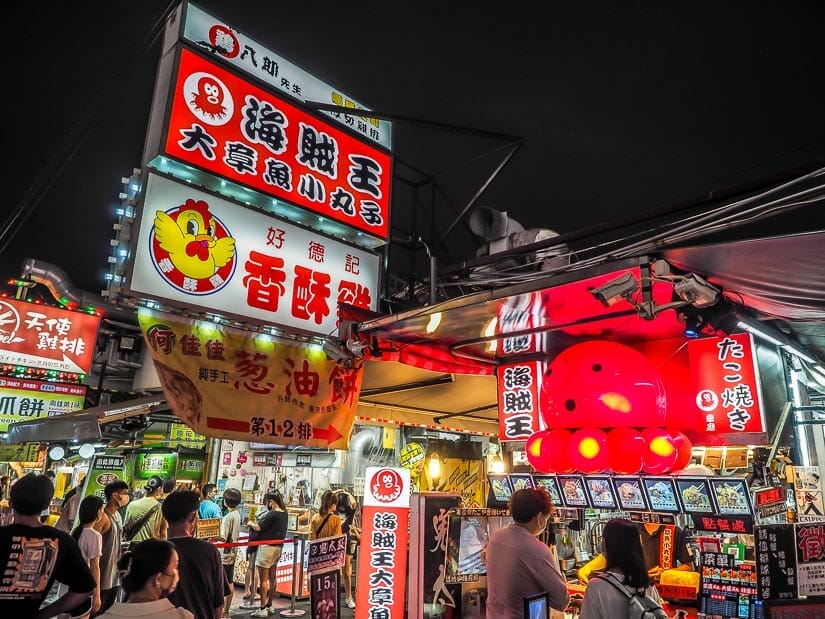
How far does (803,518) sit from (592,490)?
10.8 feet

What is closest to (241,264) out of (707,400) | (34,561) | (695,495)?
(34,561)

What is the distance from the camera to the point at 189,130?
6.97 meters

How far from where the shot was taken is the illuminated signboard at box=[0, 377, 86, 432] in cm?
1468

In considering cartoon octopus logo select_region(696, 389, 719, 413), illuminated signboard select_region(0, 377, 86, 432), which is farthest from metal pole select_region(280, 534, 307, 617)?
illuminated signboard select_region(0, 377, 86, 432)

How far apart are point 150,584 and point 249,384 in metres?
4.26

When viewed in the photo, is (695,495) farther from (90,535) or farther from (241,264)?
(90,535)

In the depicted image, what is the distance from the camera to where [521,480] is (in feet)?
26.1

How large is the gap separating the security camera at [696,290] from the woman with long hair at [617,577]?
6.73 ft

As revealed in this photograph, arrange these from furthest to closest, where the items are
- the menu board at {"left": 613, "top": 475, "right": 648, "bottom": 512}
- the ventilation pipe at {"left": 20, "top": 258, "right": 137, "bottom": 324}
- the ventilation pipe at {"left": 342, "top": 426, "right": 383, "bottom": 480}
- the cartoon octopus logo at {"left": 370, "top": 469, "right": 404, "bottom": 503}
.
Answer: the ventilation pipe at {"left": 342, "top": 426, "right": 383, "bottom": 480}, the ventilation pipe at {"left": 20, "top": 258, "right": 137, "bottom": 324}, the cartoon octopus logo at {"left": 370, "top": 469, "right": 404, "bottom": 503}, the menu board at {"left": 613, "top": 475, "right": 648, "bottom": 512}

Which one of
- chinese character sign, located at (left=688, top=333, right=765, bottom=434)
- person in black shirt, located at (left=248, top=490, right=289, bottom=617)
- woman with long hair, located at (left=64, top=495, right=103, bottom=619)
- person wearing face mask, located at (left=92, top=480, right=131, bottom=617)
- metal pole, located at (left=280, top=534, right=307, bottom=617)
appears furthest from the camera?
person in black shirt, located at (left=248, top=490, right=289, bottom=617)

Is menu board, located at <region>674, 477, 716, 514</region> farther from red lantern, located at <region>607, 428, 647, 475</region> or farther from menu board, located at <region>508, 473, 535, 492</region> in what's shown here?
menu board, located at <region>508, 473, 535, 492</region>

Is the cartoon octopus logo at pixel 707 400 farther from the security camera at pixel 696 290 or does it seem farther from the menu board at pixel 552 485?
the security camera at pixel 696 290

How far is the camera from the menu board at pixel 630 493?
6.82 metres

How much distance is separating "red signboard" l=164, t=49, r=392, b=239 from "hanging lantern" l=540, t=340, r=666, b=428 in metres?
4.13
